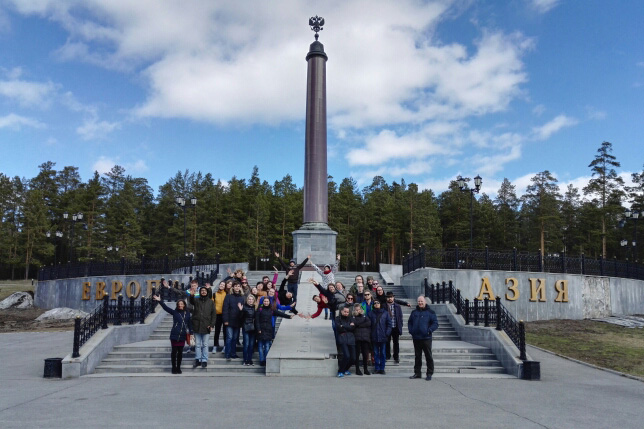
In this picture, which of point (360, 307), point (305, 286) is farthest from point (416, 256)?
point (360, 307)

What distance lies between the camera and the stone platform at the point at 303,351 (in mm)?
10859

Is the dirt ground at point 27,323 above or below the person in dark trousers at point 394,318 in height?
below

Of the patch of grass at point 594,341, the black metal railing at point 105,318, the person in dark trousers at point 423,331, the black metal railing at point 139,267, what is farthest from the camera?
the black metal railing at point 139,267

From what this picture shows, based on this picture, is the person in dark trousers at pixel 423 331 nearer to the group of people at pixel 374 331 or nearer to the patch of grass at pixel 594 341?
the group of people at pixel 374 331

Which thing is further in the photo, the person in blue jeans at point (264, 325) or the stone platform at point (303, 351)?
the person in blue jeans at point (264, 325)

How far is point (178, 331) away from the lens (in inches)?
421

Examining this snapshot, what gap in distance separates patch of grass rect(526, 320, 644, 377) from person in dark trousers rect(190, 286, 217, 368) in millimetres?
10247

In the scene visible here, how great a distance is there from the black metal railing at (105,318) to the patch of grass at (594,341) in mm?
13045

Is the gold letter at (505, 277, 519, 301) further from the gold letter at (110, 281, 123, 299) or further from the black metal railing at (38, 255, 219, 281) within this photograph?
the gold letter at (110, 281, 123, 299)

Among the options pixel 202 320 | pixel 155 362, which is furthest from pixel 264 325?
pixel 155 362

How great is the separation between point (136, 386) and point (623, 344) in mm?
15770

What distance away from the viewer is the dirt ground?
22.2 m

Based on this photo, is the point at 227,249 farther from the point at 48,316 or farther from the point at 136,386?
the point at 136,386

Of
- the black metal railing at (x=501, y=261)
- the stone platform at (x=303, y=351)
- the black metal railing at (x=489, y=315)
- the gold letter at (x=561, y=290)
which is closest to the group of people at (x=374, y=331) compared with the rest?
the stone platform at (x=303, y=351)
